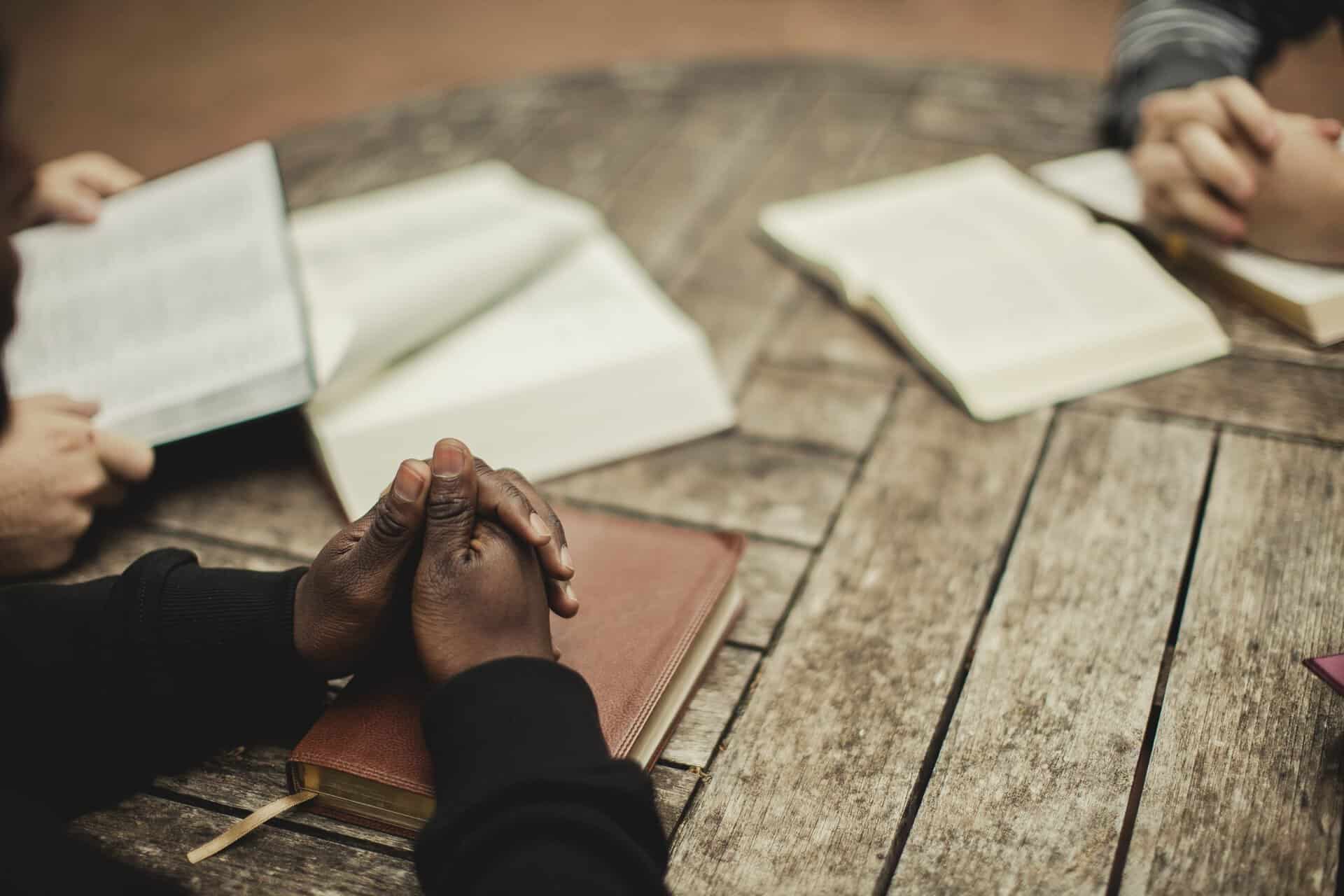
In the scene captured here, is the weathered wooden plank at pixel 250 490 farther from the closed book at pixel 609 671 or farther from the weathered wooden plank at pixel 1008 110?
the weathered wooden plank at pixel 1008 110

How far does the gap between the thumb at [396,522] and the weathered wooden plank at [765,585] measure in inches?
9.3

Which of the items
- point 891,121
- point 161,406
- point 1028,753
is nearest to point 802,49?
point 891,121

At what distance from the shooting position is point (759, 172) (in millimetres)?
1248

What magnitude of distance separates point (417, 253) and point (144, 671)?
20.5 inches

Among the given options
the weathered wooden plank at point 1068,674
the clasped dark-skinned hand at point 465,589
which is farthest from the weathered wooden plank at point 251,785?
the weathered wooden plank at point 1068,674

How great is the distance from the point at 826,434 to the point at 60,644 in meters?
0.58

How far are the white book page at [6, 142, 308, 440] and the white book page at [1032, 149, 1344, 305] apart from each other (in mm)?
792

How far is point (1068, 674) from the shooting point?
0.65 metres

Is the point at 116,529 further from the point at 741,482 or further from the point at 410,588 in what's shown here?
the point at 741,482

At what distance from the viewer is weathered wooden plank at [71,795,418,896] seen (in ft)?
1.86

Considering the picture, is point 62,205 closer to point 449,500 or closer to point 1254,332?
point 449,500

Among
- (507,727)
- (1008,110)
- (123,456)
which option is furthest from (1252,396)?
(123,456)

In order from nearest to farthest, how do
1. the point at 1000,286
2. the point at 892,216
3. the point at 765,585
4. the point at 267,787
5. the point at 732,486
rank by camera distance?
the point at 267,787
the point at 765,585
the point at 732,486
the point at 1000,286
the point at 892,216

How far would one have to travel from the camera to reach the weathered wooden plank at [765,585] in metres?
0.72
